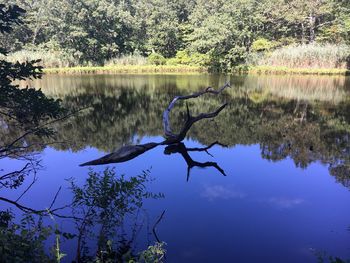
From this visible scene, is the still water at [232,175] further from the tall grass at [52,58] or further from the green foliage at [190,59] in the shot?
the tall grass at [52,58]

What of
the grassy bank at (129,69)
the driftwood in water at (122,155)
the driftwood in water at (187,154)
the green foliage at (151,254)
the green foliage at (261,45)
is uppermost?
the green foliage at (261,45)

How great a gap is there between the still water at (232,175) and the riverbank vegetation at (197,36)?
42.0 feet

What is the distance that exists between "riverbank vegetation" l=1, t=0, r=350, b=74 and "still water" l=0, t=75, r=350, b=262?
12.8 metres

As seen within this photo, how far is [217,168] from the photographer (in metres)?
8.57

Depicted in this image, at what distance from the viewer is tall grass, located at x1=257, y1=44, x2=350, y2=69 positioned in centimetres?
2638

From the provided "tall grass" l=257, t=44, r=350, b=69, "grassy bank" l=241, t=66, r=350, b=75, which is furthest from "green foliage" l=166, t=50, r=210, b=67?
"tall grass" l=257, t=44, r=350, b=69

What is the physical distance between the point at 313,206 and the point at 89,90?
16386mm

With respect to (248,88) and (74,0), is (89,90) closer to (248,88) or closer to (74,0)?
(248,88)

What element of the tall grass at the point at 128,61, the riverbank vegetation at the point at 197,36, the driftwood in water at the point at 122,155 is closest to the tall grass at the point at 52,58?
the riverbank vegetation at the point at 197,36

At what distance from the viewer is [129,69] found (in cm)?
3111

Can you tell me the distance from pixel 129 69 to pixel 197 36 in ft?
21.8

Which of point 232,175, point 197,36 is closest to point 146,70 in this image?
point 197,36

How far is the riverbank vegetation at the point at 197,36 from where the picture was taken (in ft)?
95.5

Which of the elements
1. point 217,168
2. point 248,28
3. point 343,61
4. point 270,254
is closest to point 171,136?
point 217,168
